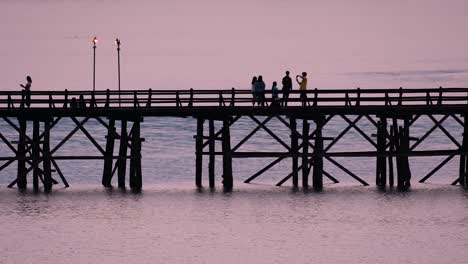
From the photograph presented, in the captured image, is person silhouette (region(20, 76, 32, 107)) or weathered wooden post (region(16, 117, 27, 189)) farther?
weathered wooden post (region(16, 117, 27, 189))

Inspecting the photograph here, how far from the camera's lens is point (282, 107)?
47875 mm

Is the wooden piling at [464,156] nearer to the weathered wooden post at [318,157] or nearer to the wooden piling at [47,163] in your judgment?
the weathered wooden post at [318,157]

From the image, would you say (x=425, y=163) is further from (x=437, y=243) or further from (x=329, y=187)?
(x=437, y=243)

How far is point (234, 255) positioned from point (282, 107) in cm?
1414

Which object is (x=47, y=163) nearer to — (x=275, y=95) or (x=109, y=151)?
(x=109, y=151)

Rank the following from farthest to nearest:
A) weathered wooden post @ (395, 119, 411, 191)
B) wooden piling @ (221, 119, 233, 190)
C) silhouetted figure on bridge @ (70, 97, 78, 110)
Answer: weathered wooden post @ (395, 119, 411, 191), wooden piling @ (221, 119, 233, 190), silhouetted figure on bridge @ (70, 97, 78, 110)

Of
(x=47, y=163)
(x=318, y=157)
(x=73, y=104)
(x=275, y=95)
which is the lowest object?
(x=47, y=163)

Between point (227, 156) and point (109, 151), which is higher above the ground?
point (109, 151)

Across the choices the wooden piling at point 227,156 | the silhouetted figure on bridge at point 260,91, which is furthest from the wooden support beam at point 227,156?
the silhouetted figure on bridge at point 260,91

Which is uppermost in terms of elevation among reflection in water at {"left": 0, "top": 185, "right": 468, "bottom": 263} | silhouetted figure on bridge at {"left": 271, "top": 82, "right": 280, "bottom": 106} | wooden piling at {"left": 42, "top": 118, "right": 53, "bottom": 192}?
silhouetted figure on bridge at {"left": 271, "top": 82, "right": 280, "bottom": 106}

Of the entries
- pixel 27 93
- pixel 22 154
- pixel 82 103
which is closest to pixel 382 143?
pixel 82 103

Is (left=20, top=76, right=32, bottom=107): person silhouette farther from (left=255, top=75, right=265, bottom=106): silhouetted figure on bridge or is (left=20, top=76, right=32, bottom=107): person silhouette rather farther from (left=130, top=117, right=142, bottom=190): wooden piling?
(left=255, top=75, right=265, bottom=106): silhouetted figure on bridge

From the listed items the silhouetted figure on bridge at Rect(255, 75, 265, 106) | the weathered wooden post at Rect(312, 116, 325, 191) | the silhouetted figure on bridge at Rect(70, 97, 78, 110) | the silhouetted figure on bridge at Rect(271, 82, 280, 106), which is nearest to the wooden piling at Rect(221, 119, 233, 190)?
the silhouetted figure on bridge at Rect(255, 75, 265, 106)

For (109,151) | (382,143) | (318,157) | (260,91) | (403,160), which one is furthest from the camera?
(382,143)
